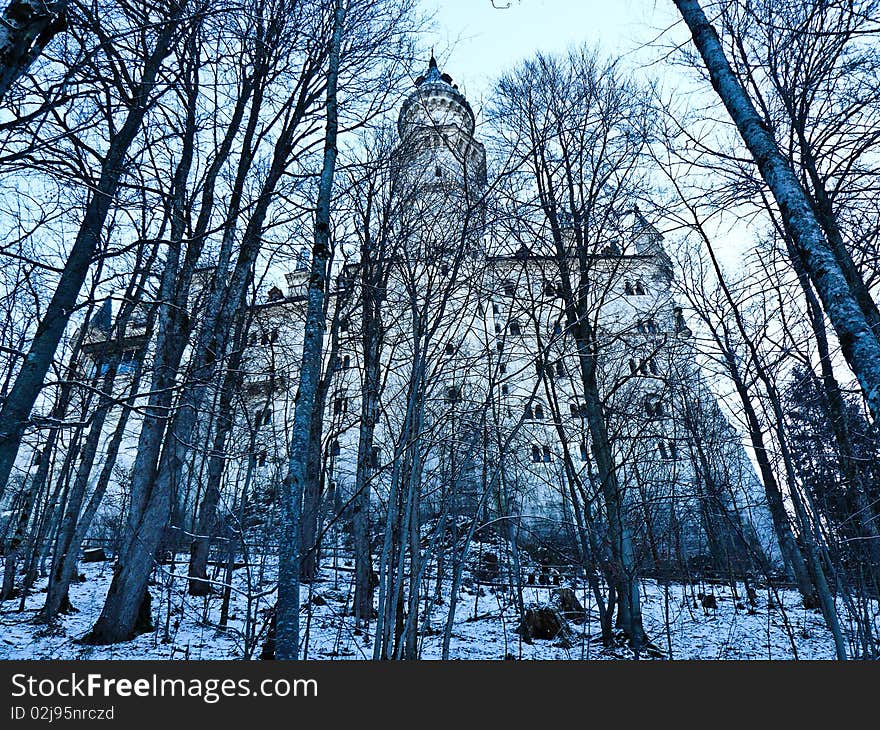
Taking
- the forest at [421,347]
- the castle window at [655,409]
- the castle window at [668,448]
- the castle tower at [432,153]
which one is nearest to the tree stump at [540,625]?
the forest at [421,347]

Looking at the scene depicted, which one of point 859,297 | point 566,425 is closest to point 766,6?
point 859,297

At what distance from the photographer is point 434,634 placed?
8.55 meters

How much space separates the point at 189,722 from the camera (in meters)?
2.51

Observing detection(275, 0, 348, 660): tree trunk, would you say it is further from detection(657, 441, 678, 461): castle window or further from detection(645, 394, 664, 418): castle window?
detection(645, 394, 664, 418): castle window

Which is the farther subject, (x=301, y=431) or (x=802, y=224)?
(x=802, y=224)

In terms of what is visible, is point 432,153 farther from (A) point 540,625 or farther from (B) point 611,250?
(A) point 540,625

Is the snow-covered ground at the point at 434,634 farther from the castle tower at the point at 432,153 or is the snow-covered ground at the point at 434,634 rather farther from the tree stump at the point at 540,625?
the castle tower at the point at 432,153

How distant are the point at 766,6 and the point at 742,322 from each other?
4.19 meters

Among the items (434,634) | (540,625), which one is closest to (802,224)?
(540,625)

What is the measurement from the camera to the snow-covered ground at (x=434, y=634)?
258 inches

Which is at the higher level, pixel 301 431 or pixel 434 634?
pixel 301 431

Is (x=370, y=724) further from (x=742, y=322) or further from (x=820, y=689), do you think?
(x=742, y=322)

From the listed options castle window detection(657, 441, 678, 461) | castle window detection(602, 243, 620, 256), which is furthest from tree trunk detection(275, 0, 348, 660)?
castle window detection(602, 243, 620, 256)

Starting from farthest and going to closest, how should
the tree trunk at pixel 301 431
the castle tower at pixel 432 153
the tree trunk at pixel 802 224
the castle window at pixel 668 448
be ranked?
the castle window at pixel 668 448
the castle tower at pixel 432 153
the tree trunk at pixel 802 224
the tree trunk at pixel 301 431
